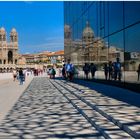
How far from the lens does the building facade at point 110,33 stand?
15773mm

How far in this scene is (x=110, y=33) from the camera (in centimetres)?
2039

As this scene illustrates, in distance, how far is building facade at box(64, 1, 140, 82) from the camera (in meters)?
15.8

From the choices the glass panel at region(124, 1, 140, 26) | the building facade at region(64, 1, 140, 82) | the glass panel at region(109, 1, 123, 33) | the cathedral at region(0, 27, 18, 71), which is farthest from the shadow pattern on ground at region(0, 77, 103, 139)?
the cathedral at region(0, 27, 18, 71)

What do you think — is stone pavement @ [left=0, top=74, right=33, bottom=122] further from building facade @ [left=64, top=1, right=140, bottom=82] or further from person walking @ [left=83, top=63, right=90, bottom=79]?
building facade @ [left=64, top=1, right=140, bottom=82]

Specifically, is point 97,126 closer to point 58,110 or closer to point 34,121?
point 34,121

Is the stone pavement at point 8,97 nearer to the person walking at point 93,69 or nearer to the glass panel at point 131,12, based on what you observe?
the person walking at point 93,69

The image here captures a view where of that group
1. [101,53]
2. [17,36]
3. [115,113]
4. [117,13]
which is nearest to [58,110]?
[115,113]

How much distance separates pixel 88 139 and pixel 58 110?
15.4ft

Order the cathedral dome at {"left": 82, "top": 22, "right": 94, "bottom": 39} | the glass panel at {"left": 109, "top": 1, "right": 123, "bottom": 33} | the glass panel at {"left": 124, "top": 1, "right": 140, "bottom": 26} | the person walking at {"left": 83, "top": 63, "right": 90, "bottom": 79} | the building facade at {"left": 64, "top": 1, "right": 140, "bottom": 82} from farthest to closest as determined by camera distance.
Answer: the person walking at {"left": 83, "top": 63, "right": 90, "bottom": 79}
the cathedral dome at {"left": 82, "top": 22, "right": 94, "bottom": 39}
the glass panel at {"left": 109, "top": 1, "right": 123, "bottom": 33}
the building facade at {"left": 64, "top": 1, "right": 140, "bottom": 82}
the glass panel at {"left": 124, "top": 1, "right": 140, "bottom": 26}

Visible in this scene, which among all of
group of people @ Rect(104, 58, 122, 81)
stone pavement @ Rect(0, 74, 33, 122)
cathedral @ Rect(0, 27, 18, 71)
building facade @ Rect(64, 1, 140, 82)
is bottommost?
stone pavement @ Rect(0, 74, 33, 122)

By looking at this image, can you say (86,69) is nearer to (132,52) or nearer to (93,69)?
(93,69)

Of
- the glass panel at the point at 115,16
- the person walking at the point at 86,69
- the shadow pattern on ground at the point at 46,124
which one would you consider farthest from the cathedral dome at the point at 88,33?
the shadow pattern on ground at the point at 46,124

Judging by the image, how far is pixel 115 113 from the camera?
955 cm

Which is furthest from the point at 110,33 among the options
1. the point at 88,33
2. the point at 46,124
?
the point at 46,124
